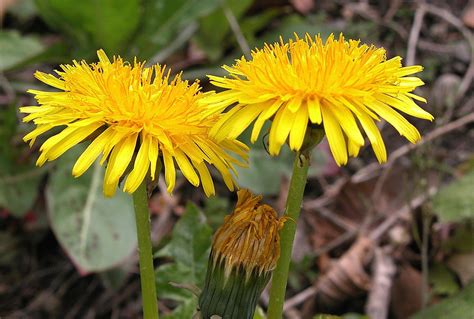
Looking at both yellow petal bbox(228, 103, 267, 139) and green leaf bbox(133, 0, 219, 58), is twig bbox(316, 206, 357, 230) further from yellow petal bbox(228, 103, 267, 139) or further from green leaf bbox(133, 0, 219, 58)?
yellow petal bbox(228, 103, 267, 139)

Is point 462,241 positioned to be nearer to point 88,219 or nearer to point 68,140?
point 88,219

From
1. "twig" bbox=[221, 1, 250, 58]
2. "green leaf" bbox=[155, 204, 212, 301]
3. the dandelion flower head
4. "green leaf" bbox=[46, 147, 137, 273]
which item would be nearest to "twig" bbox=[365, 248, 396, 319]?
Answer: "green leaf" bbox=[155, 204, 212, 301]

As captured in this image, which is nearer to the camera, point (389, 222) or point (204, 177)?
point (204, 177)

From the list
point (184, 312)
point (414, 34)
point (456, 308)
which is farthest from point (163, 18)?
point (456, 308)

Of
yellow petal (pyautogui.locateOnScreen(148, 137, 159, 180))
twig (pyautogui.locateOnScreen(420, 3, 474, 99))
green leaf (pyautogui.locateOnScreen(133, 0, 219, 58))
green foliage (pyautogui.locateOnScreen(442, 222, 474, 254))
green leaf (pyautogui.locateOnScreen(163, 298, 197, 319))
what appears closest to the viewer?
yellow petal (pyautogui.locateOnScreen(148, 137, 159, 180))

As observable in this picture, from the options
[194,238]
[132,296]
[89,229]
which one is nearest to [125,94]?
[194,238]

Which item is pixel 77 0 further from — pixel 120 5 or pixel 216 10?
pixel 216 10
